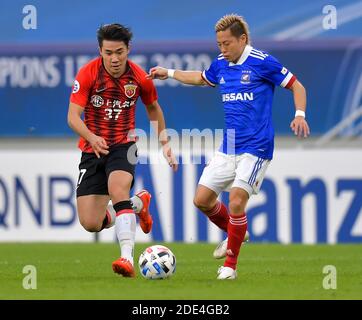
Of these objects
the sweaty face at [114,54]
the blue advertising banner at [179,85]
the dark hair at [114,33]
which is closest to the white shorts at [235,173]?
the sweaty face at [114,54]

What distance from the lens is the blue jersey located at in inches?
413

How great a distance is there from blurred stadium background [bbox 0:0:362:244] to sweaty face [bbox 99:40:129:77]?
19.6ft

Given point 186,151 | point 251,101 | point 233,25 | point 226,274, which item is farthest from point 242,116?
point 186,151

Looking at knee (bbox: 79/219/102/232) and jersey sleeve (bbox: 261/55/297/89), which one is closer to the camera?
jersey sleeve (bbox: 261/55/297/89)

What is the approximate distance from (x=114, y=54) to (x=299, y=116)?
171cm

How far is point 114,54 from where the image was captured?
1047cm

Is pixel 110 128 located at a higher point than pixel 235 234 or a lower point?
higher

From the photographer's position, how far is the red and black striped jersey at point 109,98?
10656mm

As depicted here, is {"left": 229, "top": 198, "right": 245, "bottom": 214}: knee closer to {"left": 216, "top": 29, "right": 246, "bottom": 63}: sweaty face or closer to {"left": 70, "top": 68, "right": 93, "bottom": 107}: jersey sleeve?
{"left": 216, "top": 29, "right": 246, "bottom": 63}: sweaty face

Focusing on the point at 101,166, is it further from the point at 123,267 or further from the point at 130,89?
the point at 123,267

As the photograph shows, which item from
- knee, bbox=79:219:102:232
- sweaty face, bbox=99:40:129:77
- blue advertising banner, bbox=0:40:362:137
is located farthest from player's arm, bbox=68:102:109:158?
blue advertising banner, bbox=0:40:362:137

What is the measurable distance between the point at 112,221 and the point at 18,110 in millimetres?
6256

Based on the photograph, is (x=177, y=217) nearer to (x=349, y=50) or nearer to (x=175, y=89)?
(x=175, y=89)

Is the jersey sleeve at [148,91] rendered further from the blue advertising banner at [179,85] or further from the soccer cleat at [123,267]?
the blue advertising banner at [179,85]
